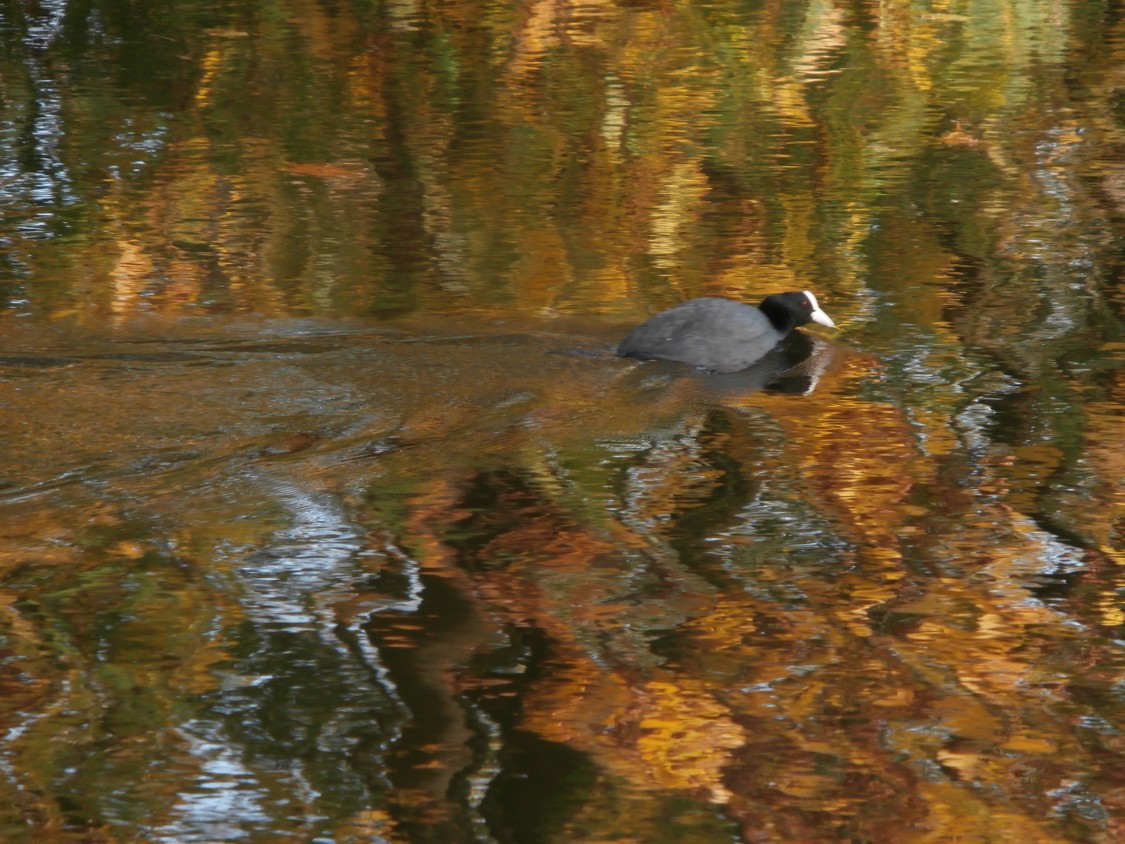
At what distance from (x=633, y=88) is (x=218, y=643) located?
8.40 m

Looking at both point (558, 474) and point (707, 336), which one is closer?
point (558, 474)

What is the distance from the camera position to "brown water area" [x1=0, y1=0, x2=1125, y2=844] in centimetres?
420

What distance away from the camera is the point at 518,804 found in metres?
4.04

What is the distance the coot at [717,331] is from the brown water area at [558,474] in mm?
100

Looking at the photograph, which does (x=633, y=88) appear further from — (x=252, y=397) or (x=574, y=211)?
(x=252, y=397)

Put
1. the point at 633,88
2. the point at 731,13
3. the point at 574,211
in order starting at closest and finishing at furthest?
the point at 574,211
the point at 633,88
the point at 731,13

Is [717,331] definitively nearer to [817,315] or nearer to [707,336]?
[707,336]

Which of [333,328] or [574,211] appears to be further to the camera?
[574,211]

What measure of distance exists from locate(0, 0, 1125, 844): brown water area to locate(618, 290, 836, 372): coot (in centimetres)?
10

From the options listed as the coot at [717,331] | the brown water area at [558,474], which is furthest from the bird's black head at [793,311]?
the brown water area at [558,474]

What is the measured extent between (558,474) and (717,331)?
4.90 feet

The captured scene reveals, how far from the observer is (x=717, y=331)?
24.0ft

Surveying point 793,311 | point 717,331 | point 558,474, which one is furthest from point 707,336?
point 558,474

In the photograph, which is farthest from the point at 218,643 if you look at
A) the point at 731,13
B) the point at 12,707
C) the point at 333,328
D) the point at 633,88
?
the point at 731,13
